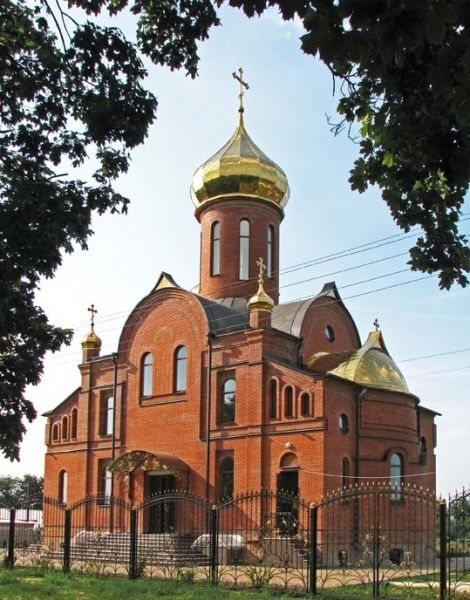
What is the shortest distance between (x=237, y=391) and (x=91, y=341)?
663cm

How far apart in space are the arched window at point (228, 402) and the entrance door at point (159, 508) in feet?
7.86

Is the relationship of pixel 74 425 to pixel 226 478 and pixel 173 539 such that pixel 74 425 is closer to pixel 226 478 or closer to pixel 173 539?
pixel 226 478

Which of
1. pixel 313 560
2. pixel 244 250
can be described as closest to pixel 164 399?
pixel 244 250

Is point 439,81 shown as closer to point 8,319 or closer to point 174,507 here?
point 8,319

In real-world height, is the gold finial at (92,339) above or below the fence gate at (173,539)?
above

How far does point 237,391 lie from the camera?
21.4 m

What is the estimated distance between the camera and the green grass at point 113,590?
10453 millimetres

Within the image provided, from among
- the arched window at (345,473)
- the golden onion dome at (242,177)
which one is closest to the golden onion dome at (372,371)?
the arched window at (345,473)

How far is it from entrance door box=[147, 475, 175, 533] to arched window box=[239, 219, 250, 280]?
682 centimetres

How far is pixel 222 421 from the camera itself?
2167 centimetres

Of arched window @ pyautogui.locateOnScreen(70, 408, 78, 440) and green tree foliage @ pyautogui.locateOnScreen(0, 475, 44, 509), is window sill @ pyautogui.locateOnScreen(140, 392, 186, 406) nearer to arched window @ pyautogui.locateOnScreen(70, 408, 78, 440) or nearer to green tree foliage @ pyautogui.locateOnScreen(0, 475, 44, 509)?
arched window @ pyautogui.locateOnScreen(70, 408, 78, 440)

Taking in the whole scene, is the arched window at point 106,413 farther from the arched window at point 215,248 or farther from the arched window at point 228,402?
the arched window at point 215,248

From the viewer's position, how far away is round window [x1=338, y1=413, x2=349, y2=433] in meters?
20.0

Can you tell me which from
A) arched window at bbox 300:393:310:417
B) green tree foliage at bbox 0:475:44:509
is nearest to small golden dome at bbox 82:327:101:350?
arched window at bbox 300:393:310:417
